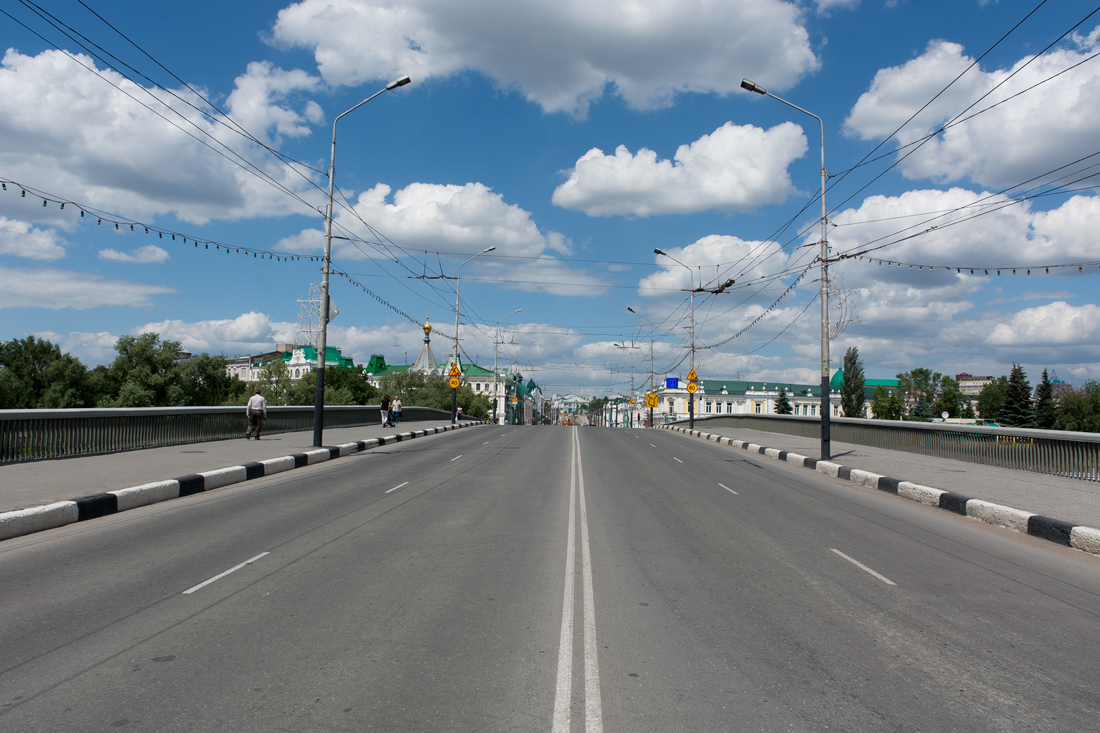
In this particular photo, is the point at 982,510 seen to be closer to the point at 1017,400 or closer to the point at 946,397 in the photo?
the point at 1017,400

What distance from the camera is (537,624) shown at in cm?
514

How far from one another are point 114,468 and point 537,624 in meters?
11.6

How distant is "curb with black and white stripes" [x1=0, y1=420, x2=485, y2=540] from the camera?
8.48 m

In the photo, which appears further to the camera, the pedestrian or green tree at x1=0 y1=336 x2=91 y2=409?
green tree at x1=0 y1=336 x2=91 y2=409

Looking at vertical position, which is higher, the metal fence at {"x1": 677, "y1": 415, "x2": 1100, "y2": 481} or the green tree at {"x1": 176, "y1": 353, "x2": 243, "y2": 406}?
the green tree at {"x1": 176, "y1": 353, "x2": 243, "y2": 406}

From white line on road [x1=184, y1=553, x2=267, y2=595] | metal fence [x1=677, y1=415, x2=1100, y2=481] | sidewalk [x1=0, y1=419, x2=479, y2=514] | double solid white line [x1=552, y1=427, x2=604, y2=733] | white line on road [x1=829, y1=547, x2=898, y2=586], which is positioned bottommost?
white line on road [x1=829, y1=547, x2=898, y2=586]

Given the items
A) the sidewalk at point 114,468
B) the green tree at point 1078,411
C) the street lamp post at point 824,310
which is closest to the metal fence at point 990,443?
the street lamp post at point 824,310

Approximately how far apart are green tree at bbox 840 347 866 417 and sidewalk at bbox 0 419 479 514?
9149cm

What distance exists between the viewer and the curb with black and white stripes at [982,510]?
902cm

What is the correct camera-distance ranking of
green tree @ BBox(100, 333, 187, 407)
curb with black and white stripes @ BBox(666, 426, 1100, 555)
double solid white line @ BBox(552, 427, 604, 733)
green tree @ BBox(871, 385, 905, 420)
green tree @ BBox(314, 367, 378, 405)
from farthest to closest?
green tree @ BBox(871, 385, 905, 420) → green tree @ BBox(314, 367, 378, 405) → green tree @ BBox(100, 333, 187, 407) → curb with black and white stripes @ BBox(666, 426, 1100, 555) → double solid white line @ BBox(552, 427, 604, 733)

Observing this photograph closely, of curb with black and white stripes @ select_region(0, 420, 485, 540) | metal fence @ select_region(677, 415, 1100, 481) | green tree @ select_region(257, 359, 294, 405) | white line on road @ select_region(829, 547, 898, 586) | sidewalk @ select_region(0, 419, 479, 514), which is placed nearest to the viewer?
white line on road @ select_region(829, 547, 898, 586)

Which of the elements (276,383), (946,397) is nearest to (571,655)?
(276,383)

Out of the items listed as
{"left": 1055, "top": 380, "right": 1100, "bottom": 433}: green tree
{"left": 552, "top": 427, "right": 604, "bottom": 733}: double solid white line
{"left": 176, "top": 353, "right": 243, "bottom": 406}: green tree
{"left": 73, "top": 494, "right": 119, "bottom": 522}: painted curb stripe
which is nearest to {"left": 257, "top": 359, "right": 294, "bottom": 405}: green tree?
{"left": 176, "top": 353, "right": 243, "bottom": 406}: green tree

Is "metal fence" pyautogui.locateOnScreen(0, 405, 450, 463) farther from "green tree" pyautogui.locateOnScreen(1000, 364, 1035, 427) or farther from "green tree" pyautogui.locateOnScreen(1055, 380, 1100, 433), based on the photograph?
"green tree" pyautogui.locateOnScreen(1055, 380, 1100, 433)
